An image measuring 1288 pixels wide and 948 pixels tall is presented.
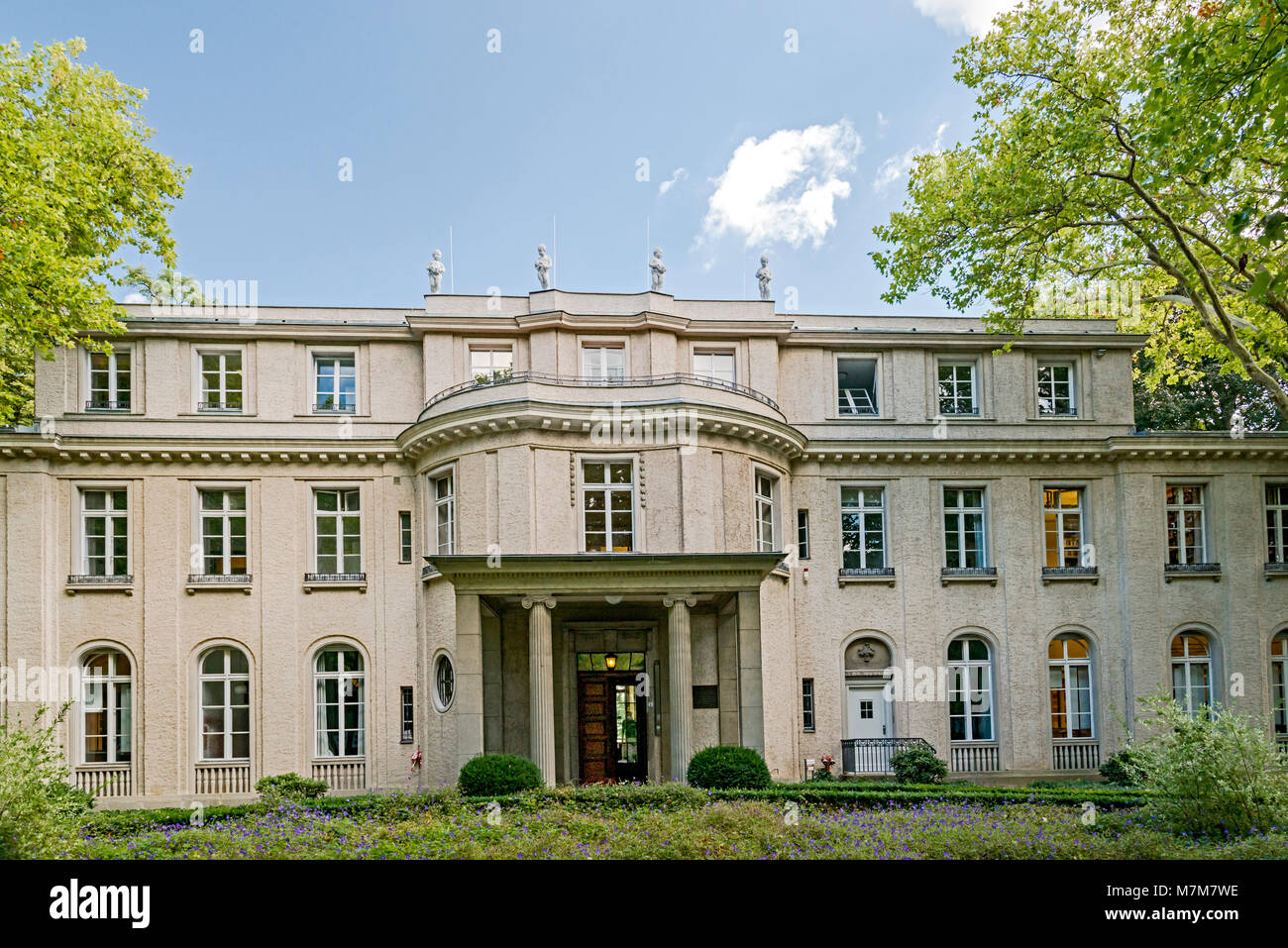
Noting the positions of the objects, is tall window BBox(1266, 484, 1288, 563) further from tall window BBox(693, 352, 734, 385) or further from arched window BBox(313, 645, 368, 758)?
arched window BBox(313, 645, 368, 758)

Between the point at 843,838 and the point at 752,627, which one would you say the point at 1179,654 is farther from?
the point at 843,838

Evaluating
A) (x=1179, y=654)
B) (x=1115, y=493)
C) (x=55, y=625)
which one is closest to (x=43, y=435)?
(x=55, y=625)

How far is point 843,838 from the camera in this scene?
41.3 feet

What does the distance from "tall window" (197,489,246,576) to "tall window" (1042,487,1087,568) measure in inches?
789

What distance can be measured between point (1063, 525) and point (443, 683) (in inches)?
632

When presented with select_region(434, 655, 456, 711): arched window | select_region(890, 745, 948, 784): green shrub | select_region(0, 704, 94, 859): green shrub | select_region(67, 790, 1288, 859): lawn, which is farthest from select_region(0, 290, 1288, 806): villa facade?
select_region(0, 704, 94, 859): green shrub

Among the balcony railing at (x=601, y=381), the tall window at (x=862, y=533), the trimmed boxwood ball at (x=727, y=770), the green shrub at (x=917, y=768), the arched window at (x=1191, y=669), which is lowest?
the green shrub at (x=917, y=768)

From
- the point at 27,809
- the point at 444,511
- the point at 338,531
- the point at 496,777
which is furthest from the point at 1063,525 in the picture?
the point at 27,809

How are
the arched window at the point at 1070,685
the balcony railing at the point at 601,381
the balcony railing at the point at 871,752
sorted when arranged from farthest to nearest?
the arched window at the point at 1070,685 → the balcony railing at the point at 871,752 → the balcony railing at the point at 601,381

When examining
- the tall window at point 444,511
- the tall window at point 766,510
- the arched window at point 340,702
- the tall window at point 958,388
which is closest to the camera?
the tall window at point 444,511

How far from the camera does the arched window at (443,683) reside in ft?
70.9

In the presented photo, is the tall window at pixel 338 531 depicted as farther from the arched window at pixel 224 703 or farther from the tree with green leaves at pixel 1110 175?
the tree with green leaves at pixel 1110 175

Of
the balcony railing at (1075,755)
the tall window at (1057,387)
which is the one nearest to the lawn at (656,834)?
the balcony railing at (1075,755)

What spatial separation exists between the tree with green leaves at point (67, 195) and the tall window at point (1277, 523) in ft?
94.2
